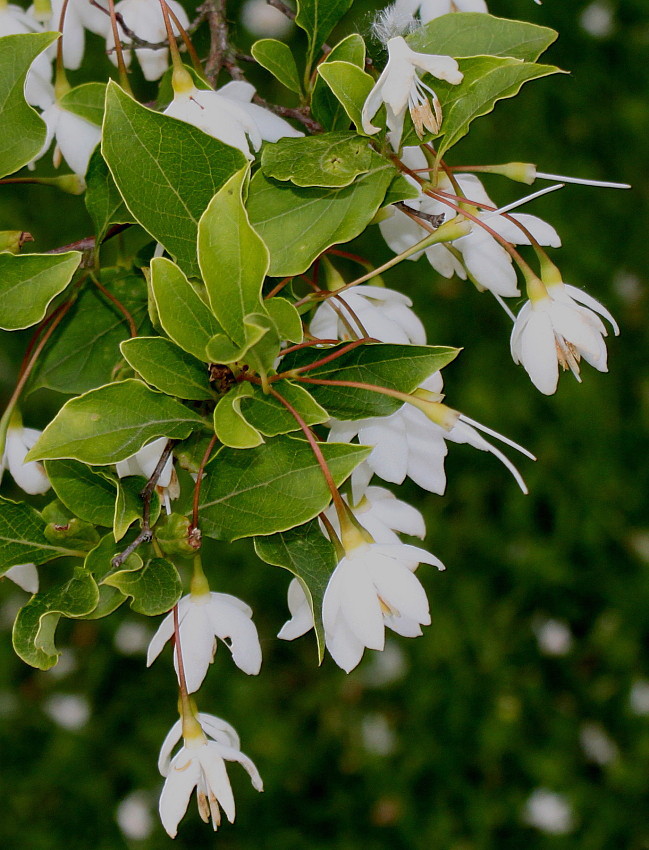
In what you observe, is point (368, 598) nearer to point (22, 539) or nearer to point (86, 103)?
point (22, 539)

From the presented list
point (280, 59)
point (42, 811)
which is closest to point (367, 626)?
point (280, 59)

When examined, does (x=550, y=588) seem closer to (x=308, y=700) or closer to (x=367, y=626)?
(x=308, y=700)

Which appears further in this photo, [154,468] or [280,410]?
[154,468]

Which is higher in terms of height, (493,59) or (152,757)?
(493,59)

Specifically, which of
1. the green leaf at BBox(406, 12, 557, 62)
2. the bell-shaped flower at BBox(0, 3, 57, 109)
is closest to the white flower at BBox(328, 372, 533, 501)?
the green leaf at BBox(406, 12, 557, 62)

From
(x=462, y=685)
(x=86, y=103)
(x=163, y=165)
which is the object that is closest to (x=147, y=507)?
(x=163, y=165)
